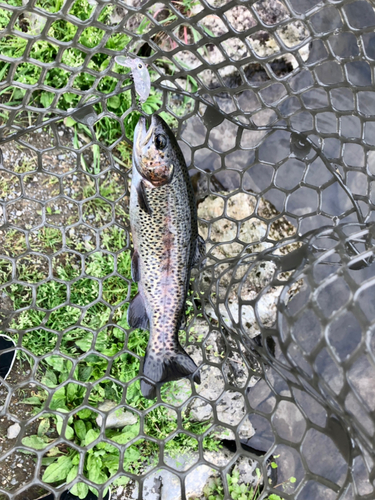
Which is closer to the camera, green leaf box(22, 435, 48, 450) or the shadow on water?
green leaf box(22, 435, 48, 450)

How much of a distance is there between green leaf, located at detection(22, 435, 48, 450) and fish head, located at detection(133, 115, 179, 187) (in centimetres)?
168

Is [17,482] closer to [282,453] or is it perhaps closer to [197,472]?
[197,472]

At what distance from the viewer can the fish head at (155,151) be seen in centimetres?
201

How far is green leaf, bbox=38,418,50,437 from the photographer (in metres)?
2.46

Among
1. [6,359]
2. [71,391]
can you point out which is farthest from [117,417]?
[6,359]

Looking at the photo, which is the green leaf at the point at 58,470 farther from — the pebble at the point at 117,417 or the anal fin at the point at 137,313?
the anal fin at the point at 137,313

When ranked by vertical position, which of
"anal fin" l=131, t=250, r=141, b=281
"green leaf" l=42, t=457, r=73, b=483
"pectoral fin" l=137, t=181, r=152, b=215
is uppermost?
"pectoral fin" l=137, t=181, r=152, b=215

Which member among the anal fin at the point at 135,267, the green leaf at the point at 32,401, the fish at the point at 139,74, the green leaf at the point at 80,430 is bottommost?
the green leaf at the point at 32,401

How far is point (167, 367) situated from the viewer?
212 centimetres

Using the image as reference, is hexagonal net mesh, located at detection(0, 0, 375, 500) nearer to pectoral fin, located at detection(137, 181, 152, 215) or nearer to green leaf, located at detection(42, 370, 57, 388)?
green leaf, located at detection(42, 370, 57, 388)

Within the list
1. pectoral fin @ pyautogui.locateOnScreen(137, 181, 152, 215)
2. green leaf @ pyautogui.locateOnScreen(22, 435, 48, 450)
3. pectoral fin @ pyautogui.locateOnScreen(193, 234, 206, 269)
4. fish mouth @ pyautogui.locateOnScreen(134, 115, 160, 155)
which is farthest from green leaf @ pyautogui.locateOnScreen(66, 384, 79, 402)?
fish mouth @ pyautogui.locateOnScreen(134, 115, 160, 155)

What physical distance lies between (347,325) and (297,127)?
149cm

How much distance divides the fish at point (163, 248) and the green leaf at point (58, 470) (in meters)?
0.76

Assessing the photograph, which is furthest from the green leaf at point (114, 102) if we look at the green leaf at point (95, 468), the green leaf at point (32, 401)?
the green leaf at point (95, 468)
